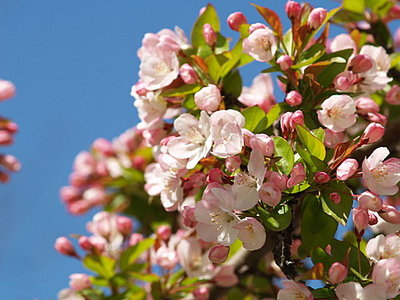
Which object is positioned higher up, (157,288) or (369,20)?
(369,20)

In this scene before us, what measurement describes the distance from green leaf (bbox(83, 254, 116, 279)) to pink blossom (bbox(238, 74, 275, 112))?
72 cm

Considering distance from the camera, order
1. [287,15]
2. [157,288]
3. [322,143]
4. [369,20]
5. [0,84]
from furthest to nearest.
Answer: [0,84], [369,20], [157,288], [287,15], [322,143]

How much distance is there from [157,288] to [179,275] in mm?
93

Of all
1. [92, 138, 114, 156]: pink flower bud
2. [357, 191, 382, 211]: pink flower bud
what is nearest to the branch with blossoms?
[357, 191, 382, 211]: pink flower bud

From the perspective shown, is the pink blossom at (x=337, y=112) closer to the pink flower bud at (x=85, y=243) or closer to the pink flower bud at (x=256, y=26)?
the pink flower bud at (x=256, y=26)

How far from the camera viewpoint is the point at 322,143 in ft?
4.96

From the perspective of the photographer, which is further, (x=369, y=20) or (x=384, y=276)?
(x=369, y=20)

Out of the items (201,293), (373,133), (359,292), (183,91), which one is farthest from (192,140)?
(201,293)

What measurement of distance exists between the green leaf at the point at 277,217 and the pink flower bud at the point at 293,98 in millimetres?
304

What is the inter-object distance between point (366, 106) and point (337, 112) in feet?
0.67

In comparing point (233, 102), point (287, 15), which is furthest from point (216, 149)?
point (287, 15)

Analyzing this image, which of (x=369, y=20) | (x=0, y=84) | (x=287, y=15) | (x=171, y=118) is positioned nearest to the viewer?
(x=287, y=15)

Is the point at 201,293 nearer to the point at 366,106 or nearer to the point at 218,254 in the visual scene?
the point at 218,254

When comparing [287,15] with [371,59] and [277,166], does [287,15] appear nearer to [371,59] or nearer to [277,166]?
[371,59]
